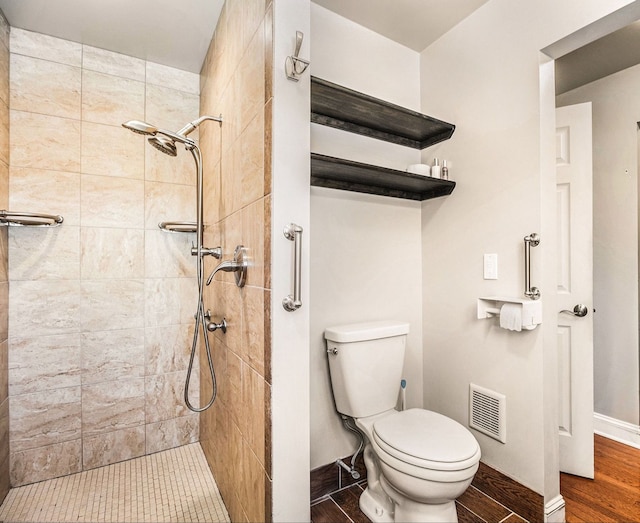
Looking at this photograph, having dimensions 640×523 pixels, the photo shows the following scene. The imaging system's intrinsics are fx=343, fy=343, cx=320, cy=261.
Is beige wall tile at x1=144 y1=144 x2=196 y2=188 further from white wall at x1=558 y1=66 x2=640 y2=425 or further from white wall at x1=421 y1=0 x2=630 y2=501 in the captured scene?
white wall at x1=558 y1=66 x2=640 y2=425

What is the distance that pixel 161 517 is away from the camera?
1619 millimetres

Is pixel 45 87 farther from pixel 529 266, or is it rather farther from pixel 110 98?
pixel 529 266

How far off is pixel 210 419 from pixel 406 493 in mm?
1190

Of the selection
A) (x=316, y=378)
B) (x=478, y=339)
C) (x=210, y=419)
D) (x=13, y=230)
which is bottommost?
(x=210, y=419)

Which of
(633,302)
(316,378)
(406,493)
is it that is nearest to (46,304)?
(316,378)

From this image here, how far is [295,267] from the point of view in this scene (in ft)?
3.69

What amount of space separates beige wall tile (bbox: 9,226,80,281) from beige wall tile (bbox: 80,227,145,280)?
0.14 ft

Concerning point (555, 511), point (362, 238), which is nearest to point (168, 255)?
point (362, 238)

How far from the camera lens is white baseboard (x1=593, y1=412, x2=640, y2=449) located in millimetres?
2215

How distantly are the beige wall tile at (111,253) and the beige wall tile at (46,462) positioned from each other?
3.16 feet

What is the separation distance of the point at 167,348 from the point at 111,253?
0.69 m

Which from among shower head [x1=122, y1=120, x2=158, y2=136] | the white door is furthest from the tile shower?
the white door

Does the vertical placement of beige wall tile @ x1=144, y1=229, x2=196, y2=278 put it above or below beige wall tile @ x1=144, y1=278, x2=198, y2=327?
above

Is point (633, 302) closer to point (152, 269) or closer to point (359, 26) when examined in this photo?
point (359, 26)
